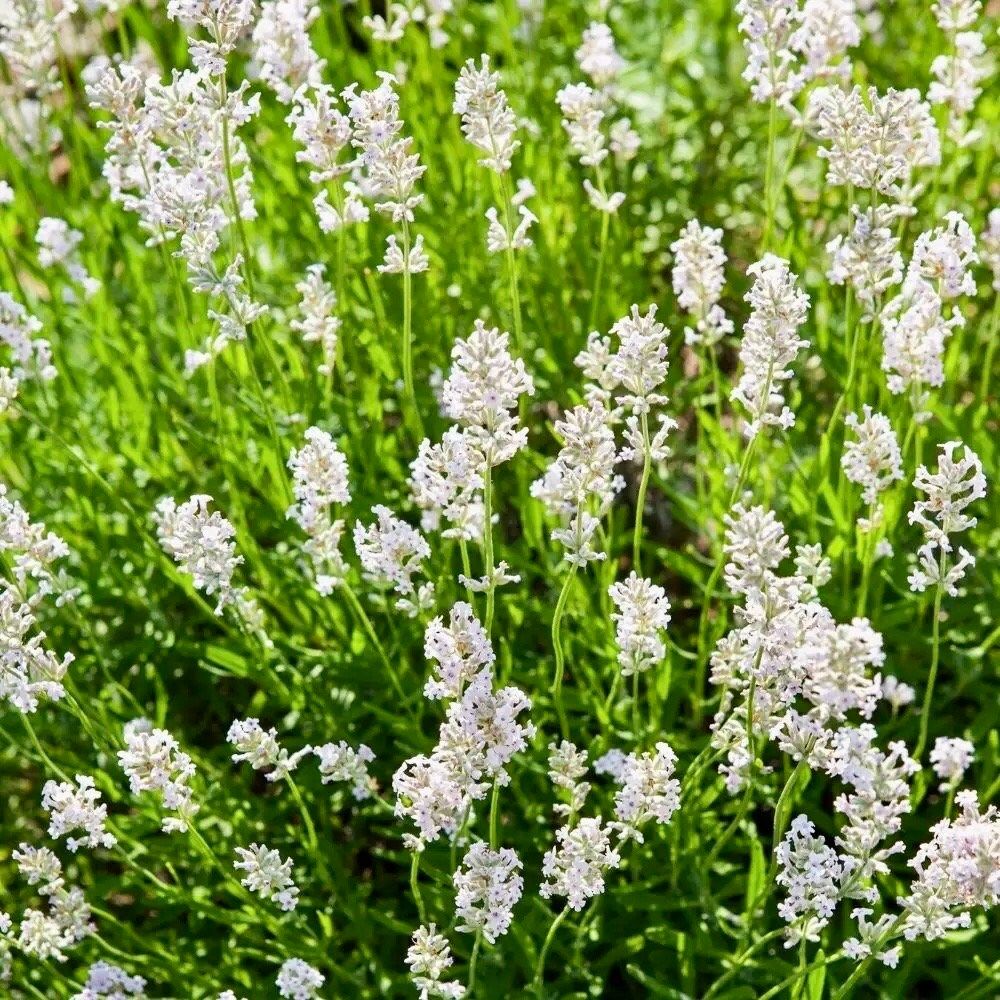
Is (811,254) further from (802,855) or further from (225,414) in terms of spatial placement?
(802,855)

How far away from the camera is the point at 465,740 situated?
7.24 ft

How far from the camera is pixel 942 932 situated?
7.10ft

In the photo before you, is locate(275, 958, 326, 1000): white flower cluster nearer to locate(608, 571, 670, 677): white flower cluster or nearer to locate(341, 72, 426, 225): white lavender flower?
locate(608, 571, 670, 677): white flower cluster

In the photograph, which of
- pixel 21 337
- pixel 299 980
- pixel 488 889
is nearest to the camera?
pixel 488 889

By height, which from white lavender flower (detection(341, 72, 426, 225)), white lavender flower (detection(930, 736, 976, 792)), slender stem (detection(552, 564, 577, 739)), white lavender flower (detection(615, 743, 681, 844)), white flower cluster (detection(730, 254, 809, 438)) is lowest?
A: white lavender flower (detection(615, 743, 681, 844))

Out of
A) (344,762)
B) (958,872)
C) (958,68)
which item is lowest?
(958,872)

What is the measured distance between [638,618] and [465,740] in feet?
1.34

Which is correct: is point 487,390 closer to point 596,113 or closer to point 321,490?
point 321,490

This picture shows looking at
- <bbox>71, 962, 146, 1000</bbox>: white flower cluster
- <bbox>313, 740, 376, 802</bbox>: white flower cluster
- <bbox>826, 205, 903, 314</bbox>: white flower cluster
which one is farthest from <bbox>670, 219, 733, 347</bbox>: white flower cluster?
<bbox>71, 962, 146, 1000</bbox>: white flower cluster

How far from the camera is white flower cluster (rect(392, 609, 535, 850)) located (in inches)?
86.3

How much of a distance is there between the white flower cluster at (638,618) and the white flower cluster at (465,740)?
27 cm

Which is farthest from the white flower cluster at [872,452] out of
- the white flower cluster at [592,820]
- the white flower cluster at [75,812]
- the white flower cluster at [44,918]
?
the white flower cluster at [44,918]

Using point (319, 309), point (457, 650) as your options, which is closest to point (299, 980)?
point (457, 650)

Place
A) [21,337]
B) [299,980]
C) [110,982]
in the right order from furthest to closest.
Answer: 1. [21,337]
2. [110,982]
3. [299,980]
